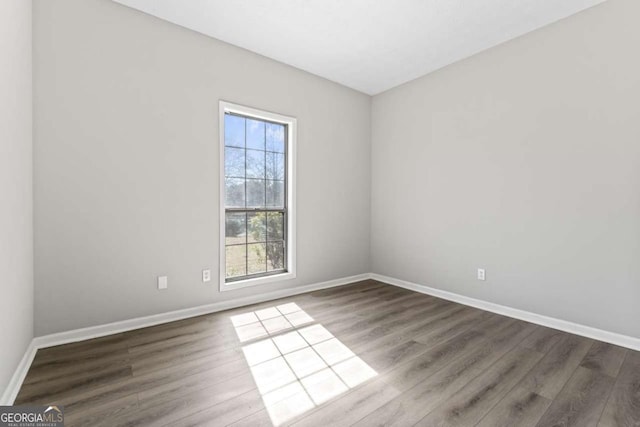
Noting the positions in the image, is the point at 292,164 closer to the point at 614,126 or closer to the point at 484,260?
the point at 484,260

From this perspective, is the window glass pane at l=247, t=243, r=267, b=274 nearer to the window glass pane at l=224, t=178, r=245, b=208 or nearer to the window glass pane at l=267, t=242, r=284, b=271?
the window glass pane at l=267, t=242, r=284, b=271

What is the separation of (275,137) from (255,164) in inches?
18.3

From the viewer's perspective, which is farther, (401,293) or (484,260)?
(401,293)

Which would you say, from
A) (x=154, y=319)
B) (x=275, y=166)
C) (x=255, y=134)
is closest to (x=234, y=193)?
(x=275, y=166)

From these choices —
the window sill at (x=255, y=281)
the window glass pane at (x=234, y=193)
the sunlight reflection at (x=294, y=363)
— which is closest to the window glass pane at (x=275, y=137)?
the window glass pane at (x=234, y=193)

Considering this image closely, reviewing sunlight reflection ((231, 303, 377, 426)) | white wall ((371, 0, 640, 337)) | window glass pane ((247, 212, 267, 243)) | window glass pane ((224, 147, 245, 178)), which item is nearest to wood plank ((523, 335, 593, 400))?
white wall ((371, 0, 640, 337))

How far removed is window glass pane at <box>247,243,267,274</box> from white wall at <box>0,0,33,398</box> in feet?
6.07

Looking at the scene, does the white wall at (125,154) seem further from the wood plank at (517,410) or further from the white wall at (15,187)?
the wood plank at (517,410)

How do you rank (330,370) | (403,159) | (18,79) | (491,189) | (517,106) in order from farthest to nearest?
(403,159) → (491,189) → (517,106) → (330,370) → (18,79)

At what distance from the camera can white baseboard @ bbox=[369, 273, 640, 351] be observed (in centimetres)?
234

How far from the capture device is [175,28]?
2787 millimetres

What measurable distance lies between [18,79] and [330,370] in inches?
110

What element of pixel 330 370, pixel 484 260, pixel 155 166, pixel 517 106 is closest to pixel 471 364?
pixel 330 370

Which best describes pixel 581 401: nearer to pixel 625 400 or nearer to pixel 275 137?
pixel 625 400
